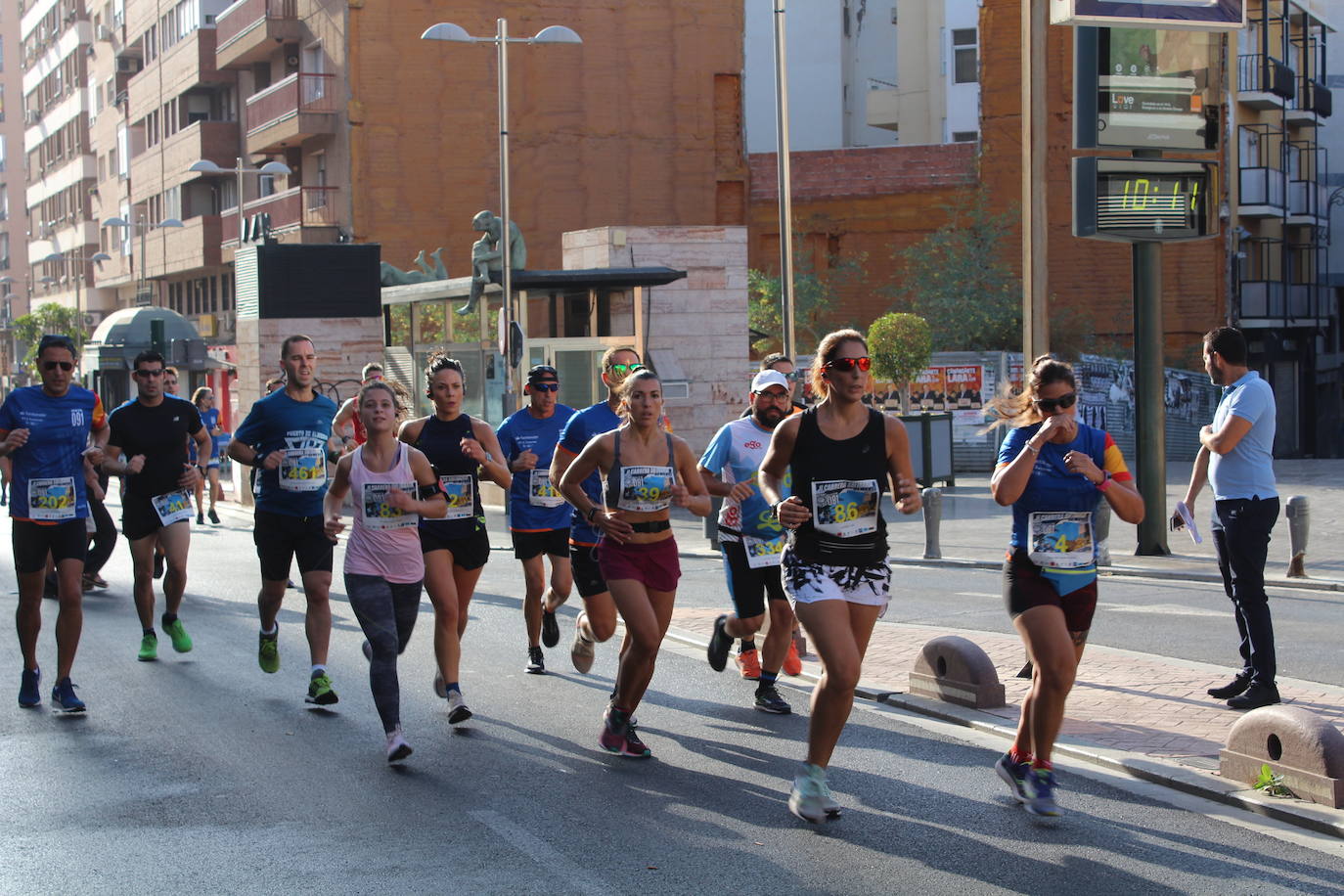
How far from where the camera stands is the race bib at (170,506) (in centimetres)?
999

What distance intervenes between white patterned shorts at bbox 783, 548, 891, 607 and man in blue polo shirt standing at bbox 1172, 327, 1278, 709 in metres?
2.86

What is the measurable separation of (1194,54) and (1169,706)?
9697 mm

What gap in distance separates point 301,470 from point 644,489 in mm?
2500

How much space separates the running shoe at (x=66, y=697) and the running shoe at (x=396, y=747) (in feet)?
7.25

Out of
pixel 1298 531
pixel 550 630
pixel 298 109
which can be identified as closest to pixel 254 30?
pixel 298 109

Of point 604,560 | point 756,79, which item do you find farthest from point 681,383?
point 756,79

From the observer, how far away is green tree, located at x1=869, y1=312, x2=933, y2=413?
98.1 ft

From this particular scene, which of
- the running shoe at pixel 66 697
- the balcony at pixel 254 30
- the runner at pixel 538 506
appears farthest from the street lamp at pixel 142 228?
the running shoe at pixel 66 697

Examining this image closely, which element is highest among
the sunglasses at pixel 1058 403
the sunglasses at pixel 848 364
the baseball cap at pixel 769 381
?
the sunglasses at pixel 848 364

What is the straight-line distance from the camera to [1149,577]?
15.7m

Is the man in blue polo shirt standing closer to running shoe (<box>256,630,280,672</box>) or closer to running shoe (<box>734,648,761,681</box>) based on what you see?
running shoe (<box>734,648,761,681</box>)

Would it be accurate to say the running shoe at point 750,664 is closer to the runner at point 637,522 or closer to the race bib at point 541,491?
the race bib at point 541,491

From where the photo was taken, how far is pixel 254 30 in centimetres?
4769


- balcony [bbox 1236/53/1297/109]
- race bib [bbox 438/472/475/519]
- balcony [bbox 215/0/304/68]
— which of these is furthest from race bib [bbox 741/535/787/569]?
Result: balcony [bbox 1236/53/1297/109]
